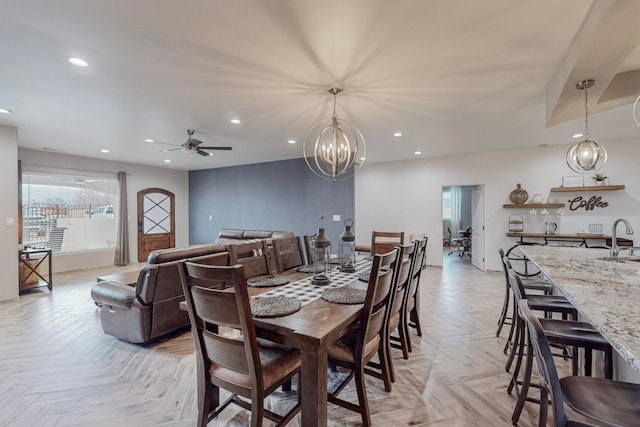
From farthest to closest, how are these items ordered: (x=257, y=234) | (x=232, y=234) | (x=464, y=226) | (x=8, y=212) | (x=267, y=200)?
1. (x=464, y=226)
2. (x=267, y=200)
3. (x=232, y=234)
4. (x=257, y=234)
5. (x=8, y=212)

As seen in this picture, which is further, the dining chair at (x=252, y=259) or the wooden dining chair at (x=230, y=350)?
the dining chair at (x=252, y=259)

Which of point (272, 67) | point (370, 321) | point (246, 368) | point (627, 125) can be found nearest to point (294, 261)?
point (370, 321)

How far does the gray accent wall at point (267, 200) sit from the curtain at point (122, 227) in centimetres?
184

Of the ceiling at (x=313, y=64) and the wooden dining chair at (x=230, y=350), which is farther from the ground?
the ceiling at (x=313, y=64)

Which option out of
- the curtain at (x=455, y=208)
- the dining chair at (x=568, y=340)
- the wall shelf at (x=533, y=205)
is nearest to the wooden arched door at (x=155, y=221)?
the dining chair at (x=568, y=340)

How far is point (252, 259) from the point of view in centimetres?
264

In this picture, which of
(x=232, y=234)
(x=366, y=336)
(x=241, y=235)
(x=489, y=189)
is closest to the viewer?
(x=366, y=336)

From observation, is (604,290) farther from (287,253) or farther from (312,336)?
(287,253)

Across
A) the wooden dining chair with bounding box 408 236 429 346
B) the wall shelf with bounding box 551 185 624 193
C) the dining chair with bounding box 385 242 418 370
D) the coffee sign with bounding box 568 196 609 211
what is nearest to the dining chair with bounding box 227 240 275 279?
the dining chair with bounding box 385 242 418 370

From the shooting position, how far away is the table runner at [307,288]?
1983mm

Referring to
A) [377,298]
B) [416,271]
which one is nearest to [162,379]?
[377,298]

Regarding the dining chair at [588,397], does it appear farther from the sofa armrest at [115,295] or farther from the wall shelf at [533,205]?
the wall shelf at [533,205]

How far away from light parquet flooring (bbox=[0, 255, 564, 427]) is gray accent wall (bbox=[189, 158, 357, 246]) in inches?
141

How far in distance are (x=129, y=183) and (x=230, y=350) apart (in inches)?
296
